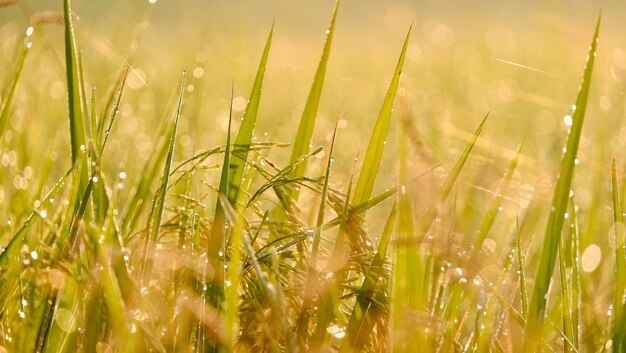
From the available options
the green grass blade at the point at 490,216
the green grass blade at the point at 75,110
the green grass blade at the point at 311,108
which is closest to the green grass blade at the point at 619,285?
the green grass blade at the point at 490,216

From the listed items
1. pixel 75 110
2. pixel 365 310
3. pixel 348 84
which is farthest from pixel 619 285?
pixel 348 84

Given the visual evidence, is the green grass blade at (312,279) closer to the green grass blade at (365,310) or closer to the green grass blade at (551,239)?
the green grass blade at (365,310)

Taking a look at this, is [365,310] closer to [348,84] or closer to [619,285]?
[619,285]

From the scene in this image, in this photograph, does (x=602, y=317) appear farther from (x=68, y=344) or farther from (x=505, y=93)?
(x=505, y=93)

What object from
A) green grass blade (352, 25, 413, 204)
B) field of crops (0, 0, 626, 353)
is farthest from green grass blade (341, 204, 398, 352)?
green grass blade (352, 25, 413, 204)

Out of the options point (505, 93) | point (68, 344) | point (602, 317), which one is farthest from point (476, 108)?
point (68, 344)
